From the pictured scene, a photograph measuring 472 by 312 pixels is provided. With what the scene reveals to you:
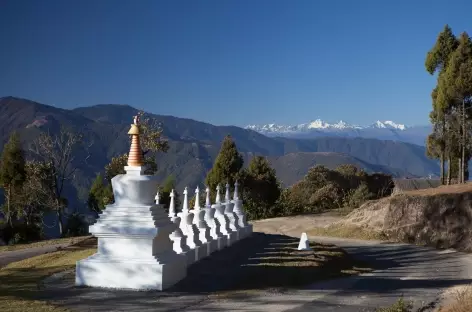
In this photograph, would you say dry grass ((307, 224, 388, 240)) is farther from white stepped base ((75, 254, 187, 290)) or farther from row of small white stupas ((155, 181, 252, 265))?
white stepped base ((75, 254, 187, 290))

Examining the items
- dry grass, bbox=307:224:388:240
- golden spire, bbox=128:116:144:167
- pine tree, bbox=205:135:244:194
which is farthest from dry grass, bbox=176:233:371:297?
pine tree, bbox=205:135:244:194

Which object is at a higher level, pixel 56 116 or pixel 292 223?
pixel 56 116

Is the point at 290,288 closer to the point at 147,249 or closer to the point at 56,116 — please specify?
the point at 147,249

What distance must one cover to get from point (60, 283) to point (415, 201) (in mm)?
17446

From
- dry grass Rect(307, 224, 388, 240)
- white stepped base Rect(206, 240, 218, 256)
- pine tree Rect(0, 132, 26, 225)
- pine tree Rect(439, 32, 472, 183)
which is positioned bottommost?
dry grass Rect(307, 224, 388, 240)

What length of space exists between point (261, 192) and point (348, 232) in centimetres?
954

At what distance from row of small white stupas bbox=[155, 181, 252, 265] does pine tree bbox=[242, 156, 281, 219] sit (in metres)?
14.5

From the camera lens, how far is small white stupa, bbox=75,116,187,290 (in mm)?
12508

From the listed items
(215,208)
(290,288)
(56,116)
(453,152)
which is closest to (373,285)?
(290,288)

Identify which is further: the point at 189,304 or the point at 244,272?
the point at 244,272

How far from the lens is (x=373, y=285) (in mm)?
14422

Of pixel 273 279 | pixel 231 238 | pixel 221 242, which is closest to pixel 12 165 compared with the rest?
pixel 231 238

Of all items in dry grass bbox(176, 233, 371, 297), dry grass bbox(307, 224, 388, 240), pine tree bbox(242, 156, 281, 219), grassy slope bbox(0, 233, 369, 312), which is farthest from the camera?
pine tree bbox(242, 156, 281, 219)

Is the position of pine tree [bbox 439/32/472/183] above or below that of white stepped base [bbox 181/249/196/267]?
above
